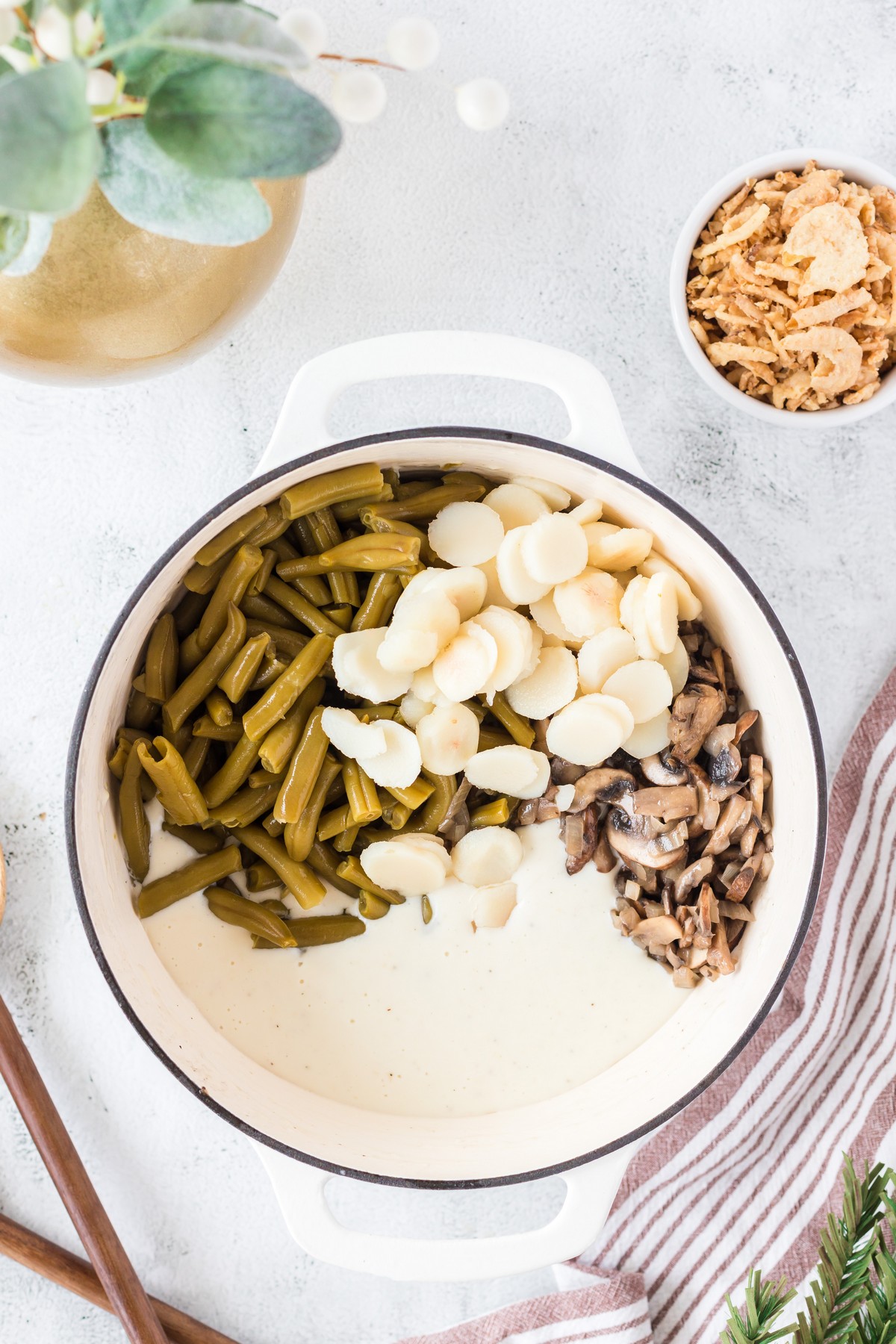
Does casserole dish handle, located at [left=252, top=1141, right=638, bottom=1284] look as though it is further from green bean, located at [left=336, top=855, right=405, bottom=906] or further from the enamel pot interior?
green bean, located at [left=336, top=855, right=405, bottom=906]

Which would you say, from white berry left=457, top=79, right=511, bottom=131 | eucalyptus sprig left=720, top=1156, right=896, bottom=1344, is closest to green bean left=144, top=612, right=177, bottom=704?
white berry left=457, top=79, right=511, bottom=131

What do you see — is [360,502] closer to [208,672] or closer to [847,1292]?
[208,672]

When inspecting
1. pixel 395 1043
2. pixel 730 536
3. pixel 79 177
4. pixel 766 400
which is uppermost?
pixel 79 177

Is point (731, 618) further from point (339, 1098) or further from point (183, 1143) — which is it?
point (183, 1143)

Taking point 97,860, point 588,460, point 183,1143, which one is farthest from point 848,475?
point 183,1143

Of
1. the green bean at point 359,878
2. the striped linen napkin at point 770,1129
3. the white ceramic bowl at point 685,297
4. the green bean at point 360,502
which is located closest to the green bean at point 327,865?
the green bean at point 359,878

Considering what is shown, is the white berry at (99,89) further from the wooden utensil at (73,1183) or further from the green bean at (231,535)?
the wooden utensil at (73,1183)

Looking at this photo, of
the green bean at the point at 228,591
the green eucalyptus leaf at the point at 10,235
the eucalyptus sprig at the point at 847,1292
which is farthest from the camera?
the green bean at the point at 228,591
